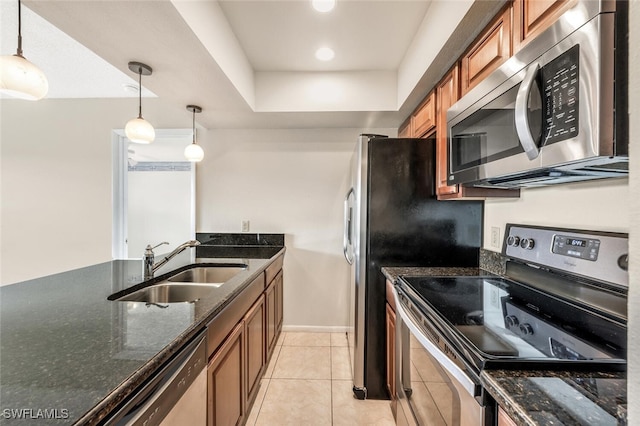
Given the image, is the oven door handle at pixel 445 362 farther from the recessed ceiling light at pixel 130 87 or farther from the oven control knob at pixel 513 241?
the recessed ceiling light at pixel 130 87

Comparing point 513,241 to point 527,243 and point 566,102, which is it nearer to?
point 527,243

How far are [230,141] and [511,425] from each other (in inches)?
121

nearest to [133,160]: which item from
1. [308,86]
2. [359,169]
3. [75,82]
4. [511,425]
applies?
[75,82]

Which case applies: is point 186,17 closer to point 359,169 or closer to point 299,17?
point 299,17

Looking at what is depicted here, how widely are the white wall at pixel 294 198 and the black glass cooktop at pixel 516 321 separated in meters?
1.66

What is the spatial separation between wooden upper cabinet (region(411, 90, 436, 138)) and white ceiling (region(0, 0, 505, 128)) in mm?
92

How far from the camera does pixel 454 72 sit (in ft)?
5.28

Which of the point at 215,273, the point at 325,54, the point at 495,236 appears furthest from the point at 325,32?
the point at 215,273

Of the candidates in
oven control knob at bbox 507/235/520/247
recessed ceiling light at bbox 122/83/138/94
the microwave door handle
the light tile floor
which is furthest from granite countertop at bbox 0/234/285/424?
recessed ceiling light at bbox 122/83/138/94

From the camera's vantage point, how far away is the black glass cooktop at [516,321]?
0.75m

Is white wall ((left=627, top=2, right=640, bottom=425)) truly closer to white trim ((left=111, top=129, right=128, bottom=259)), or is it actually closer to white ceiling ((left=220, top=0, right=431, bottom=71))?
white ceiling ((left=220, top=0, right=431, bottom=71))

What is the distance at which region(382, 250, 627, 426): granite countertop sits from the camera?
0.52 m

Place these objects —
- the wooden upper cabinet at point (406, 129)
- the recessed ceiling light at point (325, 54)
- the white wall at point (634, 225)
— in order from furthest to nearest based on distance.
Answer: the wooden upper cabinet at point (406, 129)
the recessed ceiling light at point (325, 54)
the white wall at point (634, 225)

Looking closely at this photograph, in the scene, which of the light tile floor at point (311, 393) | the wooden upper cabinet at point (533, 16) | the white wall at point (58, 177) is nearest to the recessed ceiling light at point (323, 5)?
the wooden upper cabinet at point (533, 16)
